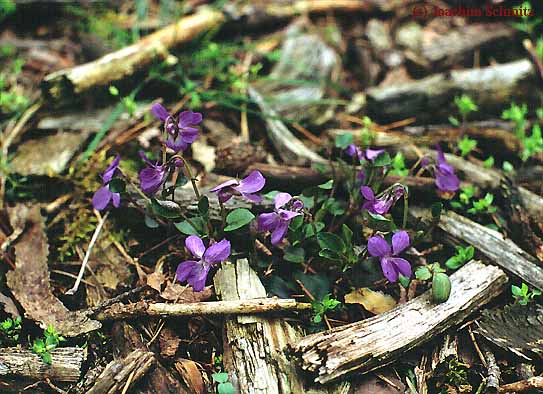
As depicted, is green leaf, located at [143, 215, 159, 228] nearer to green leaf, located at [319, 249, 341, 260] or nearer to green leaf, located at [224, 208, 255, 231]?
green leaf, located at [224, 208, 255, 231]

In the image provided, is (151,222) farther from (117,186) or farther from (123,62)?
(123,62)

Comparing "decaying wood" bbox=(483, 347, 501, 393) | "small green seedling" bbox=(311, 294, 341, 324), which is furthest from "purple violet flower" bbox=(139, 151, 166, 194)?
"decaying wood" bbox=(483, 347, 501, 393)

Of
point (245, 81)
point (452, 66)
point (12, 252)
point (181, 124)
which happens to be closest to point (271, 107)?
point (245, 81)

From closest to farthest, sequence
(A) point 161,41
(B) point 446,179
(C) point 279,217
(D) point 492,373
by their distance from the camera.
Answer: (D) point 492,373 < (C) point 279,217 < (B) point 446,179 < (A) point 161,41

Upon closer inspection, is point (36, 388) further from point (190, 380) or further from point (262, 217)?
point (262, 217)

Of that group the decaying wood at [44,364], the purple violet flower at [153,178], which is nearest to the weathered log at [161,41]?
the purple violet flower at [153,178]

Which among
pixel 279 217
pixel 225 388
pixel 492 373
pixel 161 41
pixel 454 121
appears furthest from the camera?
pixel 161 41

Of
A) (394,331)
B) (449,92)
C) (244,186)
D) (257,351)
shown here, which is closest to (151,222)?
(244,186)

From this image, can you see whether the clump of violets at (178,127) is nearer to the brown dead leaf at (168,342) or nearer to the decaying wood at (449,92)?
the brown dead leaf at (168,342)
